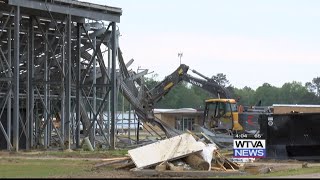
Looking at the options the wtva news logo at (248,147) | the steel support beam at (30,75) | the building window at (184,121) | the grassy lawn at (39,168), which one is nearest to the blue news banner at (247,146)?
the wtva news logo at (248,147)

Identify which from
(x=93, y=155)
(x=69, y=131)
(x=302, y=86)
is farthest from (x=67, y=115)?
(x=302, y=86)

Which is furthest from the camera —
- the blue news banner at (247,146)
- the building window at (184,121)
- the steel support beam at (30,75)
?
the building window at (184,121)

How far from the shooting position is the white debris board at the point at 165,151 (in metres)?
25.3

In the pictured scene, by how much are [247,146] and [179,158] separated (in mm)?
4073

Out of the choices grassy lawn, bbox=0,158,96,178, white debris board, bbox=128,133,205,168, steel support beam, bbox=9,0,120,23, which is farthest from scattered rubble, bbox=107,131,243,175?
steel support beam, bbox=9,0,120,23

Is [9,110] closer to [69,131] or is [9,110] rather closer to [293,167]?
[69,131]

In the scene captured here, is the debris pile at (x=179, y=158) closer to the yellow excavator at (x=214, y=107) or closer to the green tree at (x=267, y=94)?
the yellow excavator at (x=214, y=107)

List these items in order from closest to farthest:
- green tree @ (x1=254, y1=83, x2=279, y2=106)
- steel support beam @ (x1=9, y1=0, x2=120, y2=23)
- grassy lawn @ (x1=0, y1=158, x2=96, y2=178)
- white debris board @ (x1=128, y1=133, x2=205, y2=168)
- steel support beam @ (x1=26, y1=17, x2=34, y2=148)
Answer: grassy lawn @ (x1=0, y1=158, x2=96, y2=178), white debris board @ (x1=128, y1=133, x2=205, y2=168), steel support beam @ (x1=9, y1=0, x2=120, y2=23), steel support beam @ (x1=26, y1=17, x2=34, y2=148), green tree @ (x1=254, y1=83, x2=279, y2=106)

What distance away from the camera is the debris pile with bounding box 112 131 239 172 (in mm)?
24891

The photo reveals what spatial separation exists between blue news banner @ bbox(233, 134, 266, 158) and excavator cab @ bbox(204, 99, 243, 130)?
66.2ft

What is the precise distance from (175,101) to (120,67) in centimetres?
11359

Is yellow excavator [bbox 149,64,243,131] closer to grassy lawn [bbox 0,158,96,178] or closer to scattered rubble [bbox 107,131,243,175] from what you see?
grassy lawn [bbox 0,158,96,178]

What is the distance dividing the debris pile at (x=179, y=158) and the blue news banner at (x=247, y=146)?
208cm

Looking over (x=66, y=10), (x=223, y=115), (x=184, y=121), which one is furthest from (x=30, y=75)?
(x=184, y=121)
